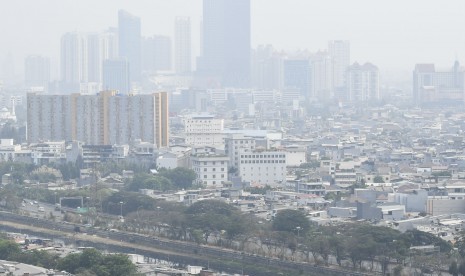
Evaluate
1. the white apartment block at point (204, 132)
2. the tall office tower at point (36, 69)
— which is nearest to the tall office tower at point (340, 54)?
the tall office tower at point (36, 69)

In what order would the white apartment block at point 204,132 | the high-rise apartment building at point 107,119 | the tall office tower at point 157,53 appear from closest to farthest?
the high-rise apartment building at point 107,119 → the white apartment block at point 204,132 → the tall office tower at point 157,53

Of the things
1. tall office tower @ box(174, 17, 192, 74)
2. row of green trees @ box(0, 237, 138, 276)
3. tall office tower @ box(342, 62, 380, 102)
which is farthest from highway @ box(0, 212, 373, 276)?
tall office tower @ box(174, 17, 192, 74)

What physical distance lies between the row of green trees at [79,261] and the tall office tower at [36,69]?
2344 inches

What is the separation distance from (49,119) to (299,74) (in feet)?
116

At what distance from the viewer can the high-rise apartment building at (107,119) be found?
1377 inches

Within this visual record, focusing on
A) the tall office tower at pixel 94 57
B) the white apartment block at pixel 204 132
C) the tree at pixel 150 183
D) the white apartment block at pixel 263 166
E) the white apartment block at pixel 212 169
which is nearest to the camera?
the tree at pixel 150 183

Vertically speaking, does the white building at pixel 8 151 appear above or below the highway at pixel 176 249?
above

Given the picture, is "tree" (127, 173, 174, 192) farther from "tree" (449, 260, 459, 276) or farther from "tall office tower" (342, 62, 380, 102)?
"tall office tower" (342, 62, 380, 102)

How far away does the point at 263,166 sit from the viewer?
92.4 feet

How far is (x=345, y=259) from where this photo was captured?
1734cm

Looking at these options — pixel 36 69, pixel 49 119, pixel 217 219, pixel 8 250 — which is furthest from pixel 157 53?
pixel 8 250

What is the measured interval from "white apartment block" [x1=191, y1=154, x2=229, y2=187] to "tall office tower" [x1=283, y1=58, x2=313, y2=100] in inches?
1679

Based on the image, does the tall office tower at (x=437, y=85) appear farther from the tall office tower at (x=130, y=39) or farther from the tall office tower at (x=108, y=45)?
the tall office tower at (x=130, y=39)

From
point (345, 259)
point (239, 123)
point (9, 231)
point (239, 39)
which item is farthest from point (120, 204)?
point (239, 39)
